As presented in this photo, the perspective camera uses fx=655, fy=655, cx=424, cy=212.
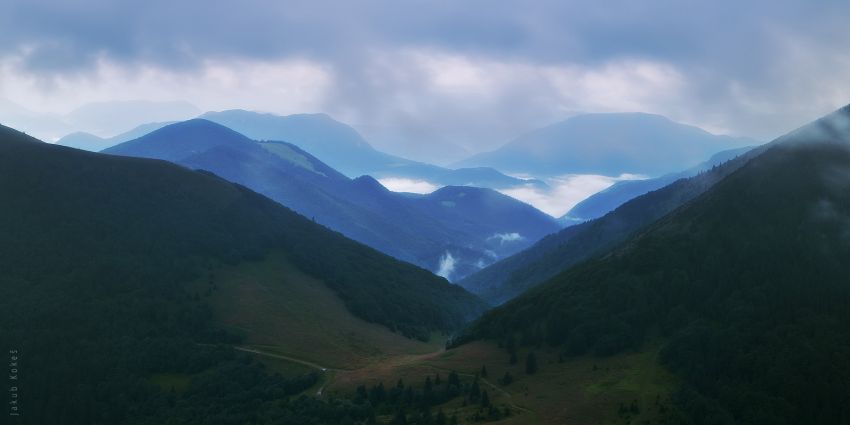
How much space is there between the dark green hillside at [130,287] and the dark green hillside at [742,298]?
47.6 meters

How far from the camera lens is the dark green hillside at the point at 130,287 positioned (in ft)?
355

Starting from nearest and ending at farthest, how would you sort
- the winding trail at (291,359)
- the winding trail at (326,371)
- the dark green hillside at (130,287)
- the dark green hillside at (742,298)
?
the dark green hillside at (742,298) < the winding trail at (326,371) < the dark green hillside at (130,287) < the winding trail at (291,359)

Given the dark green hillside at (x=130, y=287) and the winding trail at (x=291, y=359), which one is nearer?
the dark green hillside at (x=130, y=287)

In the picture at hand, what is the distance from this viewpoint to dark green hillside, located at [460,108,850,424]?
267 feet

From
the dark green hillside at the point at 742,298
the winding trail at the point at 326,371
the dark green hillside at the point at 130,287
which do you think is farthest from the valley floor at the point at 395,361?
the dark green hillside at the point at 130,287

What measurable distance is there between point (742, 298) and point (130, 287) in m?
119

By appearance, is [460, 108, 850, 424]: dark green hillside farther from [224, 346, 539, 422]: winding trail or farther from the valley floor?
[224, 346, 539, 422]: winding trail

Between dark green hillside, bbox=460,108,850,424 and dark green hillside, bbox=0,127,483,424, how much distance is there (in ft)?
156

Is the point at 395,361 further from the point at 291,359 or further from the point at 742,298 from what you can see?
the point at 742,298

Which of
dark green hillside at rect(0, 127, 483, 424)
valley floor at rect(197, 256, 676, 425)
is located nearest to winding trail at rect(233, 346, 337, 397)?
valley floor at rect(197, 256, 676, 425)

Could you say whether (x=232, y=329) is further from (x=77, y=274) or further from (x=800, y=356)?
(x=800, y=356)

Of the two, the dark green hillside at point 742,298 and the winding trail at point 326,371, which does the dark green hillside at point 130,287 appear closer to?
the winding trail at point 326,371

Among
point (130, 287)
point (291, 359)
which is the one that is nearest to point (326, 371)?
point (291, 359)

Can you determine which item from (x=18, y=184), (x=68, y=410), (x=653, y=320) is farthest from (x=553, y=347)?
(x=18, y=184)
